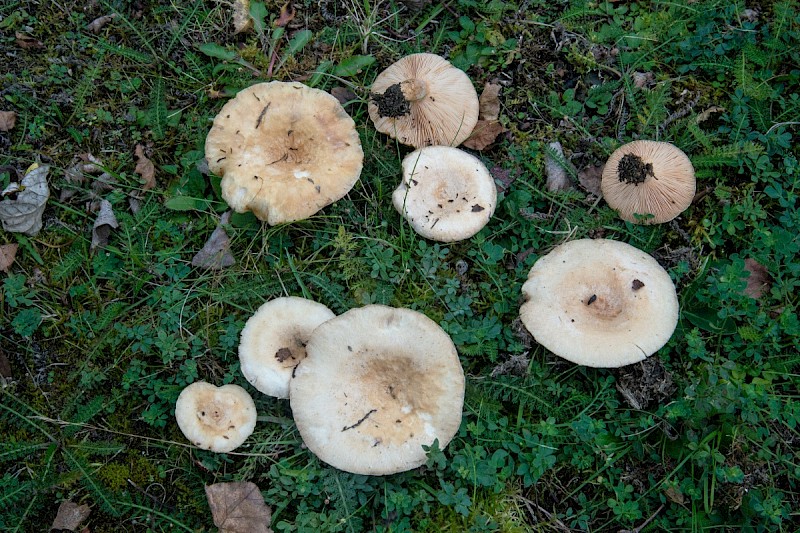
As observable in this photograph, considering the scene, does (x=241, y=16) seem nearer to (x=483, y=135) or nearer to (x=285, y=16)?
(x=285, y=16)

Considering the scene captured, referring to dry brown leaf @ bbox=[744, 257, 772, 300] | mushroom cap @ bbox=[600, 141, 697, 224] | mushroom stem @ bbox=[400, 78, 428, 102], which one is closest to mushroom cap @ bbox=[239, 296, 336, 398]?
mushroom stem @ bbox=[400, 78, 428, 102]

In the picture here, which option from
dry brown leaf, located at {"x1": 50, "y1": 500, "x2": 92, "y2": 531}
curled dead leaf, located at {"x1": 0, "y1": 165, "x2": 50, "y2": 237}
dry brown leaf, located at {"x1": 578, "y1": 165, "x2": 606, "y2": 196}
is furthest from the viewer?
dry brown leaf, located at {"x1": 578, "y1": 165, "x2": 606, "y2": 196}

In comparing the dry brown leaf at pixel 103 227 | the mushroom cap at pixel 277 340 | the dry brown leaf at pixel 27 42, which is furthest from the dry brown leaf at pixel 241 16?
the mushroom cap at pixel 277 340

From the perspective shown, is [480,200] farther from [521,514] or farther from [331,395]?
[521,514]

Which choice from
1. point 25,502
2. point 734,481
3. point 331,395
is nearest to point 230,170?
point 331,395

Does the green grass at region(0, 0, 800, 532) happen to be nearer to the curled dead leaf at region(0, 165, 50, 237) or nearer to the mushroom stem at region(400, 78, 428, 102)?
the curled dead leaf at region(0, 165, 50, 237)

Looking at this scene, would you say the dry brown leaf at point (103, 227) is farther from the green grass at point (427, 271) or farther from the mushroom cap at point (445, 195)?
the mushroom cap at point (445, 195)

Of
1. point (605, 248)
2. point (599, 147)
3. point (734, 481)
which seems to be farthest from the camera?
point (599, 147)
